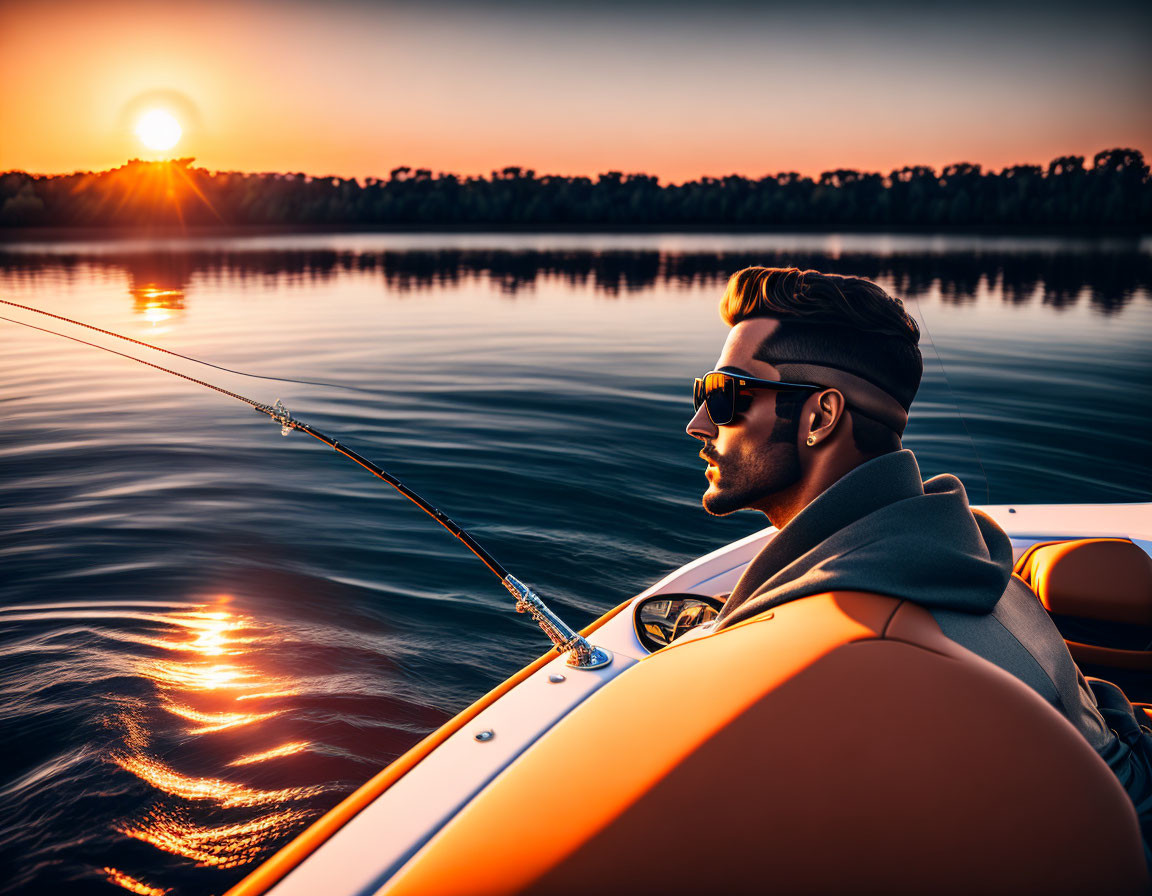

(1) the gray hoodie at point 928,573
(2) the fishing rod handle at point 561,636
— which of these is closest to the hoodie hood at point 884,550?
(1) the gray hoodie at point 928,573

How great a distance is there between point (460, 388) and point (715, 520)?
6.82 meters

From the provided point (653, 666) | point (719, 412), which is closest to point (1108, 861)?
point (653, 666)

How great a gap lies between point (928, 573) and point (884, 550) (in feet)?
0.25

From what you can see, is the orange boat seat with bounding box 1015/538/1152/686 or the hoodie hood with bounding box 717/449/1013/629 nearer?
the hoodie hood with bounding box 717/449/1013/629

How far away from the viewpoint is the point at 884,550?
51.3 inches

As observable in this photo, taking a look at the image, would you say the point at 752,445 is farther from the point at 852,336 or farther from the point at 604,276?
the point at 604,276

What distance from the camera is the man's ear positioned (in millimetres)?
1627

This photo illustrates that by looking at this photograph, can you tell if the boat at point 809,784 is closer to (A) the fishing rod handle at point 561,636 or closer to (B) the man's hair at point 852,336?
(B) the man's hair at point 852,336

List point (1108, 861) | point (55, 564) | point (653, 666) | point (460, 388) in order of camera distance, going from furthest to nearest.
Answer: point (460, 388)
point (55, 564)
point (653, 666)
point (1108, 861)

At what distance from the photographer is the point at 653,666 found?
4.66 feet

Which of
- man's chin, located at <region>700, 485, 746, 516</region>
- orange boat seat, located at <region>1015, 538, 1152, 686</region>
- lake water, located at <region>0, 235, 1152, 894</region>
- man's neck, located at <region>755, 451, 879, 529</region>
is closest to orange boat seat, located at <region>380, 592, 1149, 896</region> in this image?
man's neck, located at <region>755, 451, 879, 529</region>

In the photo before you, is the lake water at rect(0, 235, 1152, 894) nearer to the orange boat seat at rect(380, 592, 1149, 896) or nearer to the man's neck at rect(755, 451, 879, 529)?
the man's neck at rect(755, 451, 879, 529)

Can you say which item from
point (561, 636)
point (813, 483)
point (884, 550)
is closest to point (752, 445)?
point (813, 483)

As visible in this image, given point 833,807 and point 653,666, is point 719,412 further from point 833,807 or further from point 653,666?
point 833,807
